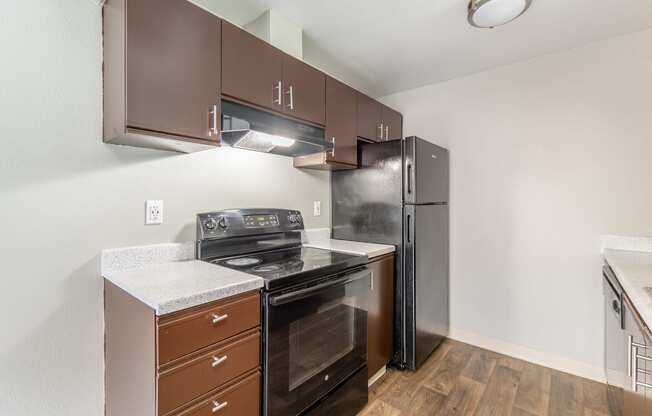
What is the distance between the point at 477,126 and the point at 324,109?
1467mm

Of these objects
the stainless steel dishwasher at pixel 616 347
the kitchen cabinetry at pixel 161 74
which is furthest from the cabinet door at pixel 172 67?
the stainless steel dishwasher at pixel 616 347

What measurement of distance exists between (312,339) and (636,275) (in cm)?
155

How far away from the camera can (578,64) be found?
217 centimetres

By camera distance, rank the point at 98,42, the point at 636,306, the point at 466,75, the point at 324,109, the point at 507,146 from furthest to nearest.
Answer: the point at 466,75 → the point at 507,146 → the point at 324,109 → the point at 98,42 → the point at 636,306

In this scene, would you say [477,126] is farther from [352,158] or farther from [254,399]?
[254,399]

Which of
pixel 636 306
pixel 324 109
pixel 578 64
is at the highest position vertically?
pixel 578 64

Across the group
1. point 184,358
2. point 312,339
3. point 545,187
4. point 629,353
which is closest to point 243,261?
point 312,339

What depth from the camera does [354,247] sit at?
7.01ft

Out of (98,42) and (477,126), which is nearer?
(98,42)

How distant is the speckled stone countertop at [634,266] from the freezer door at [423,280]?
1.04 metres

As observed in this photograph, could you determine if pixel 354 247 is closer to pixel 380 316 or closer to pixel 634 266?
pixel 380 316

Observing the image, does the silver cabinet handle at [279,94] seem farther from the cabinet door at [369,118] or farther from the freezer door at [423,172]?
the freezer door at [423,172]

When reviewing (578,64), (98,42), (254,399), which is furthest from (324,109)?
(578,64)

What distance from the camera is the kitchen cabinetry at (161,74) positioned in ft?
3.74
